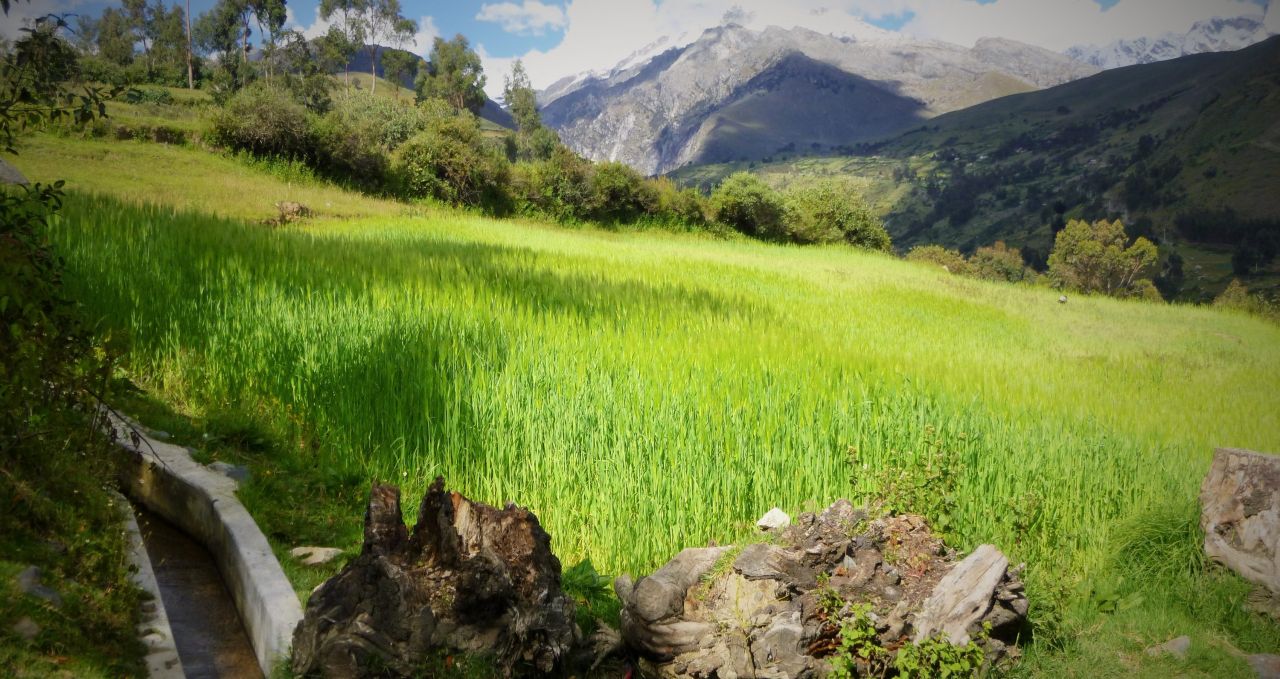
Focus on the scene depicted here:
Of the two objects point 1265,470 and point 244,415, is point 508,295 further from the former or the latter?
point 1265,470

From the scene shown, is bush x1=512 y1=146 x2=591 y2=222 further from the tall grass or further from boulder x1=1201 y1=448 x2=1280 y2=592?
boulder x1=1201 y1=448 x2=1280 y2=592

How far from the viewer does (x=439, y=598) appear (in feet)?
9.62

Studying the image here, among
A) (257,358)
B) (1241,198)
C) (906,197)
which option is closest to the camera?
(257,358)

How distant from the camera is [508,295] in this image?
9.67 meters

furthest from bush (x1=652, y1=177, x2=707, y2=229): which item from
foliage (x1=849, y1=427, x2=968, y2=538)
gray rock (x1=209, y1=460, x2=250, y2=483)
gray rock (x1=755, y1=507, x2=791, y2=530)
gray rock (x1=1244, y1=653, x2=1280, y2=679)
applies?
gray rock (x1=1244, y1=653, x2=1280, y2=679)

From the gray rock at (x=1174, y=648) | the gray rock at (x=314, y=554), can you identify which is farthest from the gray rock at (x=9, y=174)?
the gray rock at (x=1174, y=648)

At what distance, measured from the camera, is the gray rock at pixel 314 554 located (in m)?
3.79

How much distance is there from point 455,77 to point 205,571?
9449cm

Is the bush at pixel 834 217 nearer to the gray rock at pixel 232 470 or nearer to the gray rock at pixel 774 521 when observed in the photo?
the gray rock at pixel 774 521

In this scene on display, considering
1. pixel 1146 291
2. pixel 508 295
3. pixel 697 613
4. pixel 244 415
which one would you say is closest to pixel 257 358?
pixel 244 415

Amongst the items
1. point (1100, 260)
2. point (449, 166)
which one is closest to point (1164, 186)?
point (1100, 260)

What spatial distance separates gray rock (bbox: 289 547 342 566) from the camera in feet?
12.4

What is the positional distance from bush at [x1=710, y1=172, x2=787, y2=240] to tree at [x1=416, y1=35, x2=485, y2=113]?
61.9 m

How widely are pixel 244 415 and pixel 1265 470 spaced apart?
6.59 m
